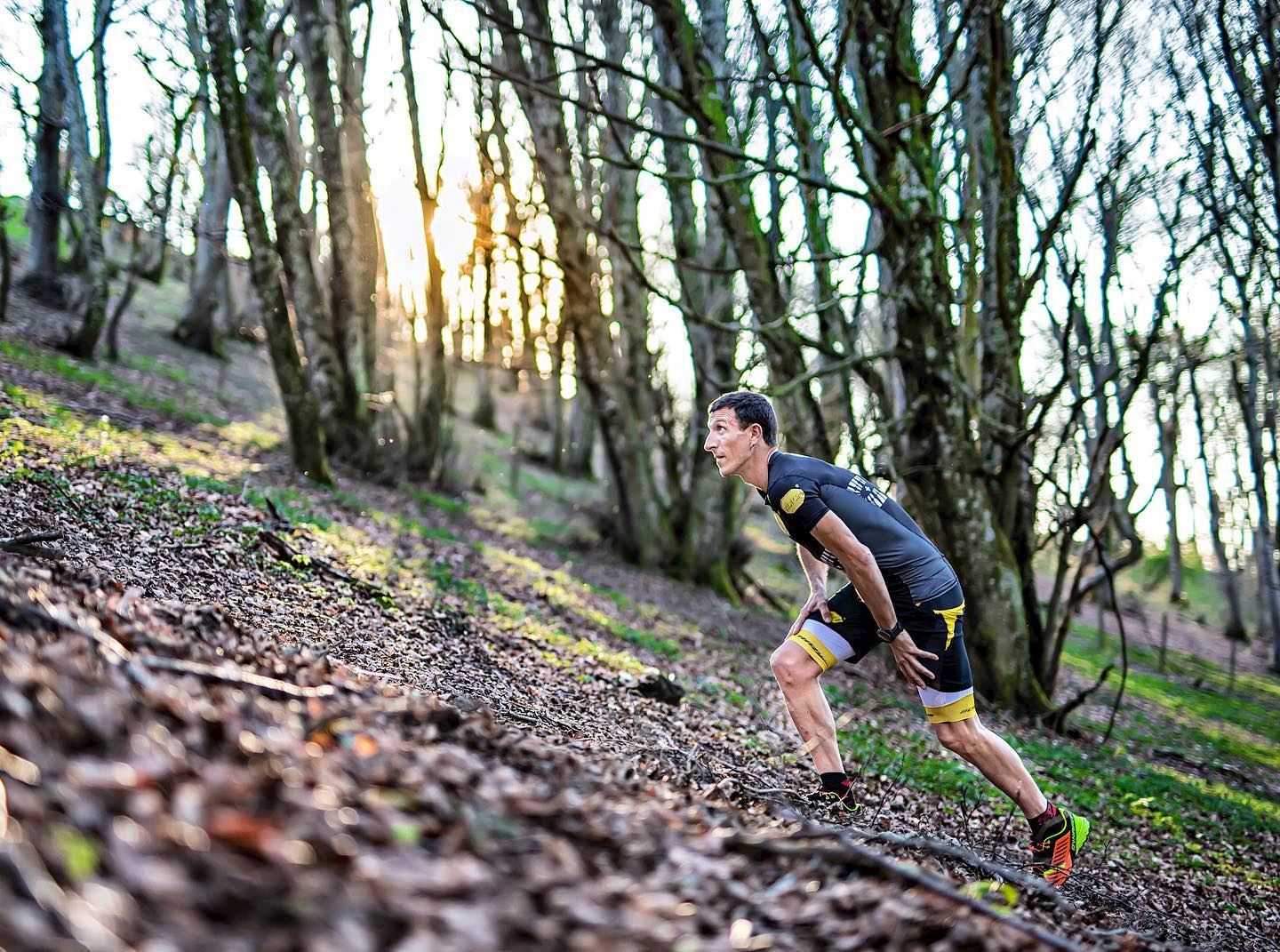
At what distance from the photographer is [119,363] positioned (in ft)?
50.9

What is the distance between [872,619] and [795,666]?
0.50m

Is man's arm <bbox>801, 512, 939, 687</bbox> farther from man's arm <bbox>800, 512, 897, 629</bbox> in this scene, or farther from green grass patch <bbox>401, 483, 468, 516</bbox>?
green grass patch <bbox>401, 483, 468, 516</bbox>

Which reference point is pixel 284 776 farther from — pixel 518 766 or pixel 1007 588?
pixel 1007 588

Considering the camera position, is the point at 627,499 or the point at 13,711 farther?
the point at 627,499

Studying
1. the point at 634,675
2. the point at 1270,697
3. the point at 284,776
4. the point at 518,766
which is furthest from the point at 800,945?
the point at 1270,697

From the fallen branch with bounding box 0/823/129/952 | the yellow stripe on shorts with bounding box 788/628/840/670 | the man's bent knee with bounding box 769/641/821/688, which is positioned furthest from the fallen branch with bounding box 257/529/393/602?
the fallen branch with bounding box 0/823/129/952

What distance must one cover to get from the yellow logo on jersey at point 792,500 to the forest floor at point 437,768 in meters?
1.45

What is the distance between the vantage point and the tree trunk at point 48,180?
14.3 meters

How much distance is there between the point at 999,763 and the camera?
15.6 feet

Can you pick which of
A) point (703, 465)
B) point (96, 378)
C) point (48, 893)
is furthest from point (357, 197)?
point (48, 893)

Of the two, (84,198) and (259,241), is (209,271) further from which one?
(259,241)

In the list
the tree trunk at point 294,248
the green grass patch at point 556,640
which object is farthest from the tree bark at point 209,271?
the green grass patch at point 556,640

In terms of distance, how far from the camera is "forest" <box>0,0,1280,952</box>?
2.31 metres

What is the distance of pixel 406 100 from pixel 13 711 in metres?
15.1
